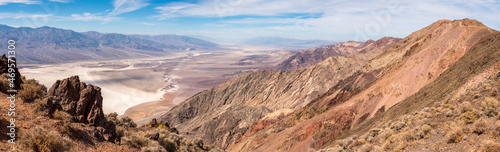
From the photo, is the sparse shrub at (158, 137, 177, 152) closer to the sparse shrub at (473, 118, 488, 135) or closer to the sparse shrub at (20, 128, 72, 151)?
the sparse shrub at (20, 128, 72, 151)

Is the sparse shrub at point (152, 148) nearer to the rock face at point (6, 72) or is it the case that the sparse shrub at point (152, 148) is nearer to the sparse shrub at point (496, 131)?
the rock face at point (6, 72)

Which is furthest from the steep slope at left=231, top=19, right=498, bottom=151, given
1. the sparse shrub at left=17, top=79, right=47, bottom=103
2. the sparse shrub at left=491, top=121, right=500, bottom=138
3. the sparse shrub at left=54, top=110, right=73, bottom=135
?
the sparse shrub at left=17, top=79, right=47, bottom=103

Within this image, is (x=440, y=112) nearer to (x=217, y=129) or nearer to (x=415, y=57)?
(x=415, y=57)

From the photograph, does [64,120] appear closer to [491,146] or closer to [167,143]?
[167,143]

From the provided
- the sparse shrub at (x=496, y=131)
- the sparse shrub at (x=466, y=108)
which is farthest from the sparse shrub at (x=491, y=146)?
the sparse shrub at (x=466, y=108)

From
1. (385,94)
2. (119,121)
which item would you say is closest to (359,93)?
(385,94)

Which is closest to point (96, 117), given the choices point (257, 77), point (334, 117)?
point (334, 117)
